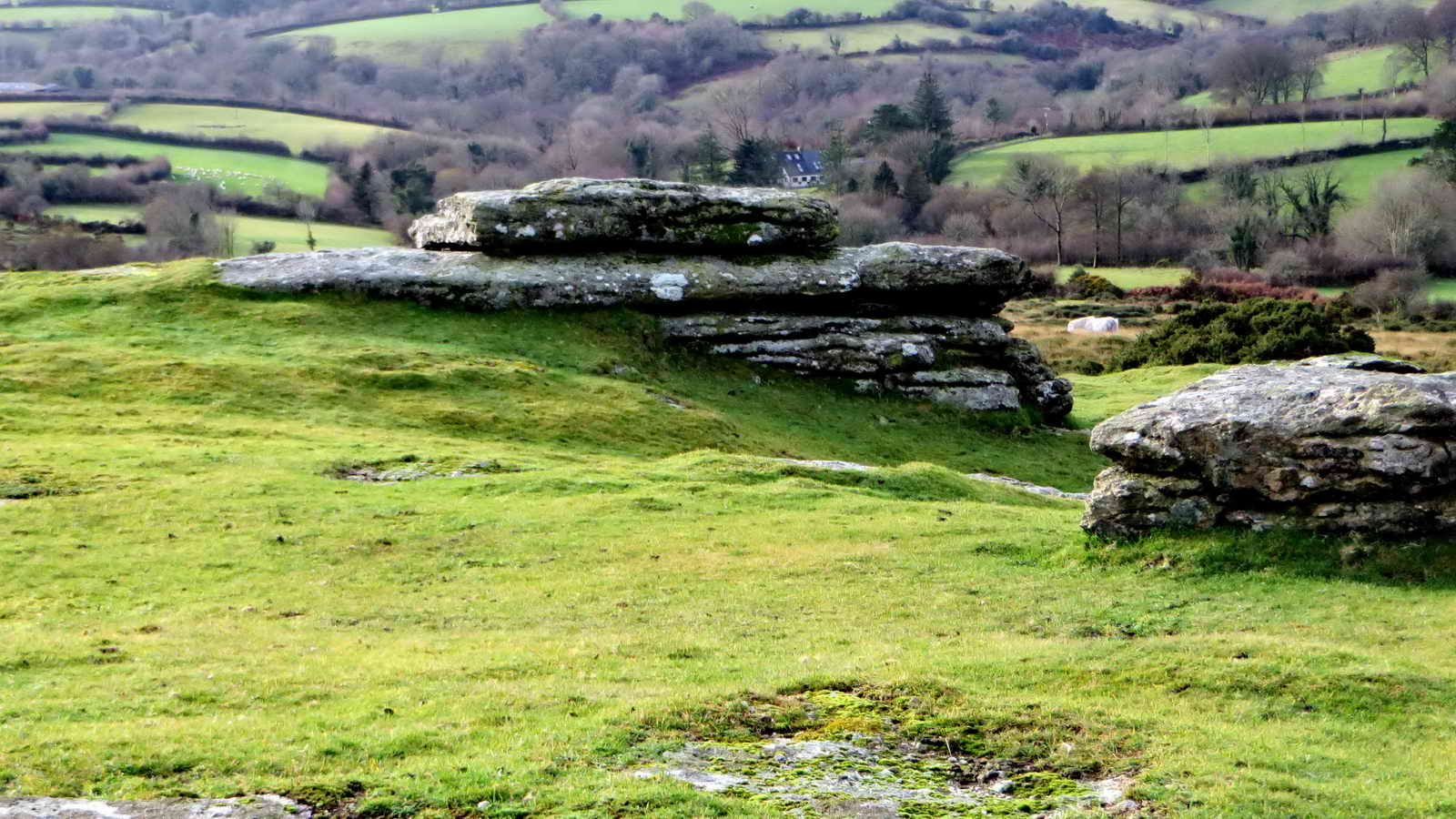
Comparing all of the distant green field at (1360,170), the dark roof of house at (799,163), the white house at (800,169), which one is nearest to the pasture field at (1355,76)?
the distant green field at (1360,170)

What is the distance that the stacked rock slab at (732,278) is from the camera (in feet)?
124

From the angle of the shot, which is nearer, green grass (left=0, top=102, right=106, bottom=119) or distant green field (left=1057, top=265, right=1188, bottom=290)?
distant green field (left=1057, top=265, right=1188, bottom=290)

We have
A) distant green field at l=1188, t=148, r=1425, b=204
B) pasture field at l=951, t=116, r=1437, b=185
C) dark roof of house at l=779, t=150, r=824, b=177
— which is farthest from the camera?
dark roof of house at l=779, t=150, r=824, b=177

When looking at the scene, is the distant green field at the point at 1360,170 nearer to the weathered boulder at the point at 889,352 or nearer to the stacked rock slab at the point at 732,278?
the weathered boulder at the point at 889,352

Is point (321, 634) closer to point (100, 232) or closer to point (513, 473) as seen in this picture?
point (513, 473)

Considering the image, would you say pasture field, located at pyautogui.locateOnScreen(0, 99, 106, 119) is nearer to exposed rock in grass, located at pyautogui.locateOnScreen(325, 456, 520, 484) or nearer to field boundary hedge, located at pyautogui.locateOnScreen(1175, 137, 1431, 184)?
field boundary hedge, located at pyautogui.locateOnScreen(1175, 137, 1431, 184)

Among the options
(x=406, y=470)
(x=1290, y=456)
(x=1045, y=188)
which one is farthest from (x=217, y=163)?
(x=1290, y=456)

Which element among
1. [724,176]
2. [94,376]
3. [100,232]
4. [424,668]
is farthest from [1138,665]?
[724,176]

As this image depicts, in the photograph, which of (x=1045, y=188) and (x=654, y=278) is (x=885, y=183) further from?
(x=654, y=278)

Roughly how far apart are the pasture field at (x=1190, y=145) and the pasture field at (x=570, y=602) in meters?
113

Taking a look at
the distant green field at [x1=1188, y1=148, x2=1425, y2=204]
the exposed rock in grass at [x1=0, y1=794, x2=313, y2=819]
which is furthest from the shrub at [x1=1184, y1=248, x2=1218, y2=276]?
the exposed rock in grass at [x1=0, y1=794, x2=313, y2=819]

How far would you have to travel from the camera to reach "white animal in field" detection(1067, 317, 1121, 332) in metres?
73.9

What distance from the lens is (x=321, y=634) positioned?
16719 millimetres

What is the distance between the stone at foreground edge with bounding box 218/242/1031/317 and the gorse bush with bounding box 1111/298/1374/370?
1645 cm
